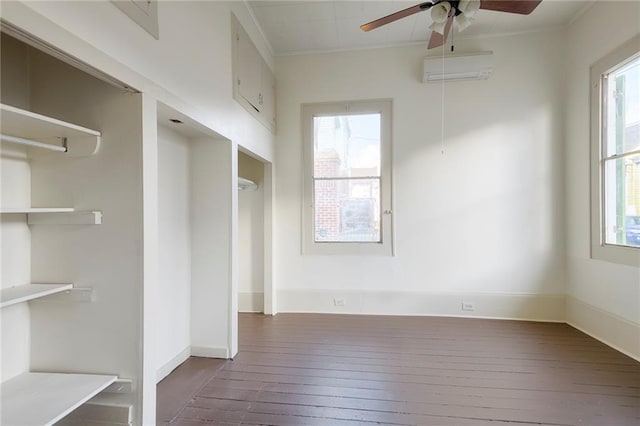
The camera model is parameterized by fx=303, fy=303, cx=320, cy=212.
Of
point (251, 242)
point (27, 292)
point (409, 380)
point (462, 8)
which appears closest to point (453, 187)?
point (462, 8)

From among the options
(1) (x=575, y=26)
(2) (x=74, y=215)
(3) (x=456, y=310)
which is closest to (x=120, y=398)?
(2) (x=74, y=215)

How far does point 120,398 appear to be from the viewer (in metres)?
1.62

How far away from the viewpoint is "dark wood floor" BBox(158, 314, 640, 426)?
6.40 feet

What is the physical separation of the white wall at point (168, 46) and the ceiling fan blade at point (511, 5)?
201 cm

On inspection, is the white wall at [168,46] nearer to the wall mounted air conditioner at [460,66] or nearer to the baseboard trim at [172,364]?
the baseboard trim at [172,364]

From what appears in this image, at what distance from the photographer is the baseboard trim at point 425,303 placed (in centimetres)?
369

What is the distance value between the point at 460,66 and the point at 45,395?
4.54 meters

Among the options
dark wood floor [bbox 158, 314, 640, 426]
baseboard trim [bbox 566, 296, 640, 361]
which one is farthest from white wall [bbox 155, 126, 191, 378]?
baseboard trim [bbox 566, 296, 640, 361]

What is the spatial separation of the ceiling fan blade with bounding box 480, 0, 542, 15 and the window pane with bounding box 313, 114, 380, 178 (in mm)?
1894

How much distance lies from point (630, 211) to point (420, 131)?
7.19ft

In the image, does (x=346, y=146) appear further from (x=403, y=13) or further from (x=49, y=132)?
(x=49, y=132)

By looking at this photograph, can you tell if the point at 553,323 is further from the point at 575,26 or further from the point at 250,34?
the point at 250,34

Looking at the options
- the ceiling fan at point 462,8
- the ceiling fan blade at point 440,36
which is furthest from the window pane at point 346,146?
the ceiling fan at point 462,8

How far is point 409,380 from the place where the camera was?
92.7 inches
